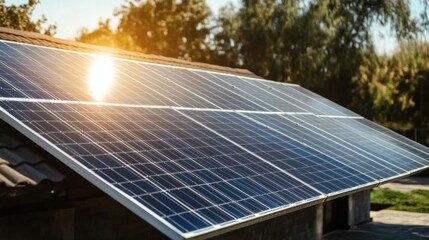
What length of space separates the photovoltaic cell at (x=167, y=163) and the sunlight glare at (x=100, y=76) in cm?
77

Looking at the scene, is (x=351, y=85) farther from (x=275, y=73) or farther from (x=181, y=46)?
(x=181, y=46)

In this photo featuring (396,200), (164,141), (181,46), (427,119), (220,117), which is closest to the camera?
(164,141)

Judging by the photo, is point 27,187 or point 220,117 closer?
point 27,187

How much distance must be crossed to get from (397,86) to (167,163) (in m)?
44.9

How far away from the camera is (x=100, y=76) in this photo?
1154cm

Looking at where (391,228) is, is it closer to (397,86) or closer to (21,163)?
(21,163)

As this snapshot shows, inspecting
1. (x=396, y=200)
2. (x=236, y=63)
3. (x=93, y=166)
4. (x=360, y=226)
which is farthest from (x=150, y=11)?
(x=93, y=166)

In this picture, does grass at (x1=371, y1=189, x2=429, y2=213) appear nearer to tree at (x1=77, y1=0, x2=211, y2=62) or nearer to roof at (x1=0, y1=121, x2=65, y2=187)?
roof at (x1=0, y1=121, x2=65, y2=187)

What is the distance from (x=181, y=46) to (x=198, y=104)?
177 ft

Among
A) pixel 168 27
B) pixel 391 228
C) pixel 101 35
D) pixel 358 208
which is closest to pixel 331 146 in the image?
pixel 358 208

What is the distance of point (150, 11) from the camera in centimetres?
6600

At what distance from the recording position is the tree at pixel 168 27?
2569 inches

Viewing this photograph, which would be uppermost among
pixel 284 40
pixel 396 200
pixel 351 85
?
pixel 284 40

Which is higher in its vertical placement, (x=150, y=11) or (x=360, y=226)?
(x=150, y=11)
